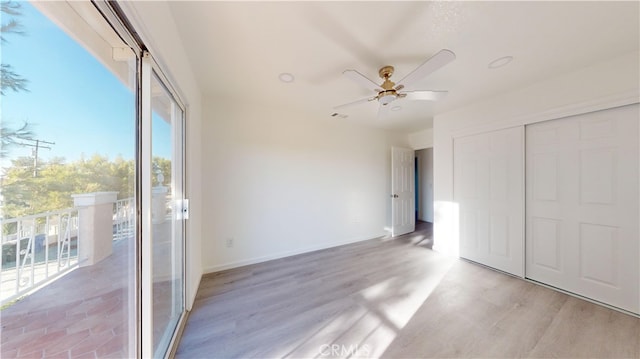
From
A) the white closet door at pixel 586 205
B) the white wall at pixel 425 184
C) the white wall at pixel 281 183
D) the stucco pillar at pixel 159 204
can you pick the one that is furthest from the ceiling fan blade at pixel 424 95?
the white wall at pixel 425 184

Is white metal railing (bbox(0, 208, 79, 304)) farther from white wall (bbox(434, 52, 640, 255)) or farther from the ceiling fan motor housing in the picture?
white wall (bbox(434, 52, 640, 255))

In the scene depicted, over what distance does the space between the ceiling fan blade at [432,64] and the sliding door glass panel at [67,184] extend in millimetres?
1811

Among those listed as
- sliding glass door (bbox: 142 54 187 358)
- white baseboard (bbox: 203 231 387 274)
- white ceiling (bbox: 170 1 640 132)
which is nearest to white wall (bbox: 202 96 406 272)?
white baseboard (bbox: 203 231 387 274)

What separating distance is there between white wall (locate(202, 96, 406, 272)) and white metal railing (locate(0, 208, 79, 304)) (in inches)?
80.0

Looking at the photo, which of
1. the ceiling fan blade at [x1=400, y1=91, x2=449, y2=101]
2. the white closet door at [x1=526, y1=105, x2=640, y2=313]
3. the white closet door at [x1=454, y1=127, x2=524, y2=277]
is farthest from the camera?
the white closet door at [x1=454, y1=127, x2=524, y2=277]

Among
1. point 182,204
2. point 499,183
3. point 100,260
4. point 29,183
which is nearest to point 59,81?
point 29,183

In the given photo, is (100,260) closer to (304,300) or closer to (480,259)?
(304,300)

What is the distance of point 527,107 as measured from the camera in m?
2.37

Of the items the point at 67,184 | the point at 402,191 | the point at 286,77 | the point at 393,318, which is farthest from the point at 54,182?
the point at 402,191

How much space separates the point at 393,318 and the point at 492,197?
2.20 m

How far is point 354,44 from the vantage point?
5.41 feet

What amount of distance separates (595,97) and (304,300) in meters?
3.56

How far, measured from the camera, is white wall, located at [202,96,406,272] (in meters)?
2.73

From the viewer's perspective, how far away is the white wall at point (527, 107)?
1.83 meters
